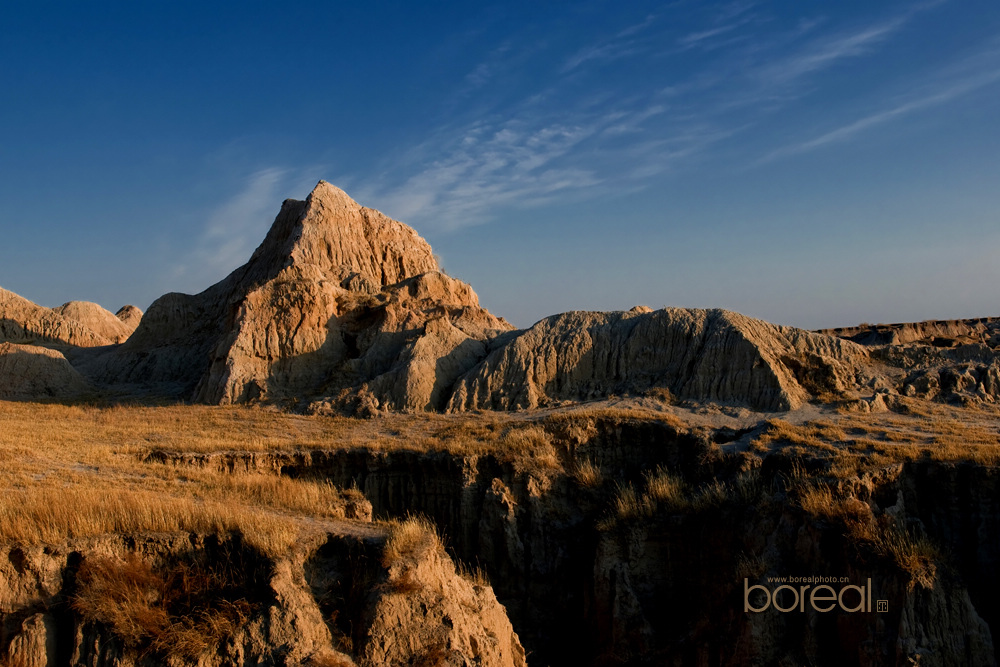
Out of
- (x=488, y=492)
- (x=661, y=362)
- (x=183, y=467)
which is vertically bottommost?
(x=488, y=492)

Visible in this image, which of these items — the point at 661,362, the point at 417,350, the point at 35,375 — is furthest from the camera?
the point at 35,375

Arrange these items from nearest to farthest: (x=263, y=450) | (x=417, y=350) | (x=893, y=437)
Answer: (x=893, y=437), (x=263, y=450), (x=417, y=350)

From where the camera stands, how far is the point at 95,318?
45688 millimetres

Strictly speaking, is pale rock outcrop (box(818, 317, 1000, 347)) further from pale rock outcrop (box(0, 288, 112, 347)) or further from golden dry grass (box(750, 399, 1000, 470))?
pale rock outcrop (box(0, 288, 112, 347))

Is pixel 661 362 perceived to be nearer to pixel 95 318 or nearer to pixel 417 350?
pixel 417 350

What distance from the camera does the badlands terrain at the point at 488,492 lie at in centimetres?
812

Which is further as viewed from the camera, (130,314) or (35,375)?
(130,314)

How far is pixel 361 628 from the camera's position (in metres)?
8.00

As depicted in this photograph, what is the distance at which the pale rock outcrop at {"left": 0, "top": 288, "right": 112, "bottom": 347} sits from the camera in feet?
131

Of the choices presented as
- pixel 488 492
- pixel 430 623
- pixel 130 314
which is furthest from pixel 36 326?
pixel 430 623

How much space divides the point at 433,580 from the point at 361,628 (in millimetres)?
1084

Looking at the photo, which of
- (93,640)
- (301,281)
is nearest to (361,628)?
(93,640)

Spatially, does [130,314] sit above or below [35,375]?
above

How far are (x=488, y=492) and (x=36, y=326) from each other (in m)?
37.9
